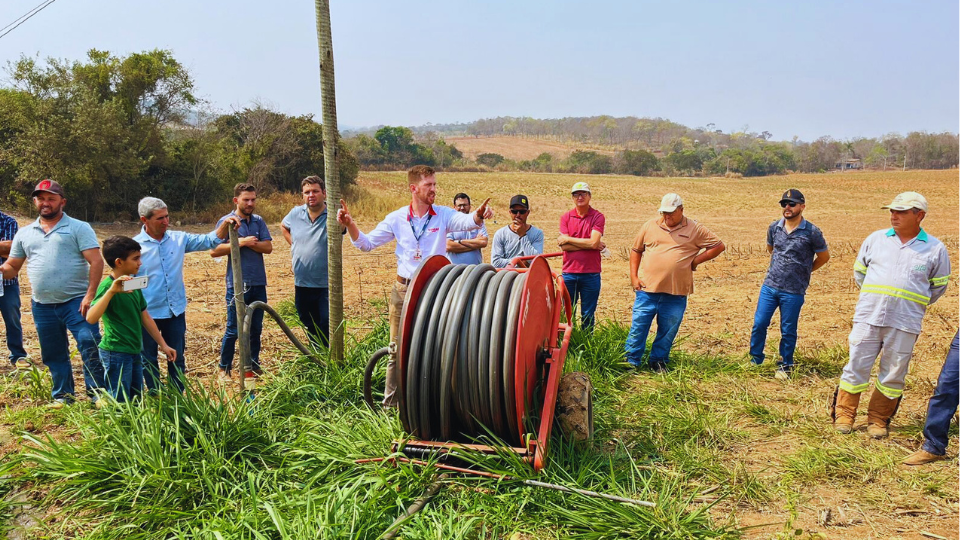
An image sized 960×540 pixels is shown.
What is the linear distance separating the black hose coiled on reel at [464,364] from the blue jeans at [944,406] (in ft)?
10.4

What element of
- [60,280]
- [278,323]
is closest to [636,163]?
[278,323]

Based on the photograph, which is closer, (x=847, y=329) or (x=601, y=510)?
(x=601, y=510)

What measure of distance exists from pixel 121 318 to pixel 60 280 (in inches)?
48.8

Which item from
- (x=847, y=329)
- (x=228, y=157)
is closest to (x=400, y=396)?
(x=847, y=329)

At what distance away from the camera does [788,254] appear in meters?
6.60

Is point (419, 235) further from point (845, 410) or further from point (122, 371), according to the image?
point (845, 410)

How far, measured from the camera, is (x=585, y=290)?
724cm

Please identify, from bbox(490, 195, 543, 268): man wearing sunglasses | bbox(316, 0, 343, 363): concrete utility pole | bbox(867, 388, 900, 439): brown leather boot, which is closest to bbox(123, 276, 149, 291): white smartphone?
bbox(316, 0, 343, 363): concrete utility pole

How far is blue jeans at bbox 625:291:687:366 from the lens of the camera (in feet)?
22.1

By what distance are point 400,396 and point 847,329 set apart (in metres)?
7.23

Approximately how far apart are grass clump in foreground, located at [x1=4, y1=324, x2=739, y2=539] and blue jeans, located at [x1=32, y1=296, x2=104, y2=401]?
105 centimetres

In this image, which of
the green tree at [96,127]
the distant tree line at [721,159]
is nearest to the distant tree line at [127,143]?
the green tree at [96,127]

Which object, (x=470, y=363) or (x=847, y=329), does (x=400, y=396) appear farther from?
(x=847, y=329)

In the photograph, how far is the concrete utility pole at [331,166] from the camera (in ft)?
17.5
